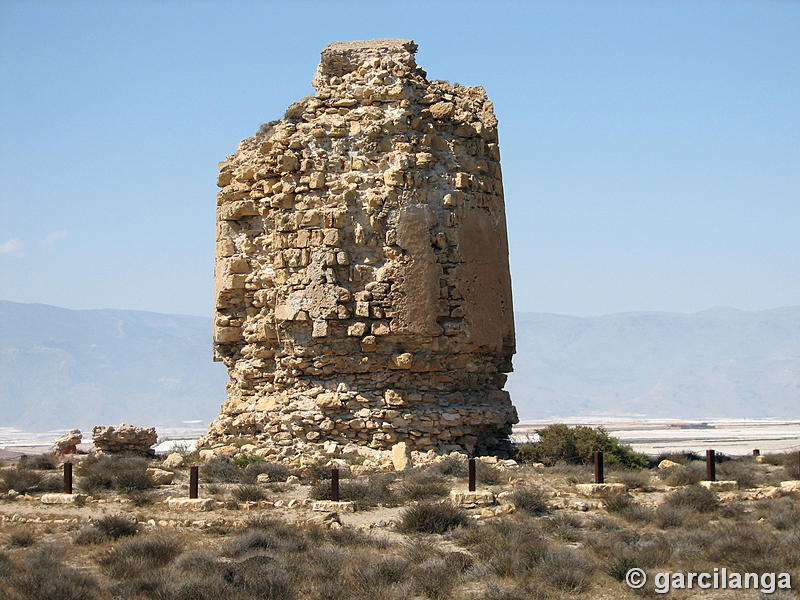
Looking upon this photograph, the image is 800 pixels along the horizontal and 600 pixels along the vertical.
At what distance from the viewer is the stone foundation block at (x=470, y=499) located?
12.5 m

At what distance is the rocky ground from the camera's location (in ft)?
29.6

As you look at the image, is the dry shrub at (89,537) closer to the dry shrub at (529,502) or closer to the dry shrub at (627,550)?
the dry shrub at (529,502)

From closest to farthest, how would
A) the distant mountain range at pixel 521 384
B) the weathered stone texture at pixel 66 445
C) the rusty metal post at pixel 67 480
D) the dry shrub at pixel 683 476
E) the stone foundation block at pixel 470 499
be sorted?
the stone foundation block at pixel 470 499
the rusty metal post at pixel 67 480
the dry shrub at pixel 683 476
the weathered stone texture at pixel 66 445
the distant mountain range at pixel 521 384

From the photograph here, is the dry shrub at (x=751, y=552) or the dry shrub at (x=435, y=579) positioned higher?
the dry shrub at (x=751, y=552)

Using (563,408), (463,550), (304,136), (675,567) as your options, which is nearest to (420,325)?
(304,136)

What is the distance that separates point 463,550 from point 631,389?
17085 cm

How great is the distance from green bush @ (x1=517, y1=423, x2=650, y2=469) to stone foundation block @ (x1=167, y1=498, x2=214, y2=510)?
6.02 metres

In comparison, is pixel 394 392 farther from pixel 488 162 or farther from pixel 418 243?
pixel 488 162

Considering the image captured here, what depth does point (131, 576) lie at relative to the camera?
30.7 feet

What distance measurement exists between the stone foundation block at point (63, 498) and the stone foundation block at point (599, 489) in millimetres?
6367

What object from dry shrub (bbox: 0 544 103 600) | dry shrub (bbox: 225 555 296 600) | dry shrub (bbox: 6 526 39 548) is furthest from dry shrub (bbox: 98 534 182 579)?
dry shrub (bbox: 6 526 39 548)

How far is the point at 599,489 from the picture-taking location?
13.4 metres

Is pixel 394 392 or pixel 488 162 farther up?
pixel 488 162

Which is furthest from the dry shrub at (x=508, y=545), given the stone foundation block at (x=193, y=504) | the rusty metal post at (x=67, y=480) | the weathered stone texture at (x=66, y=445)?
the weathered stone texture at (x=66, y=445)
